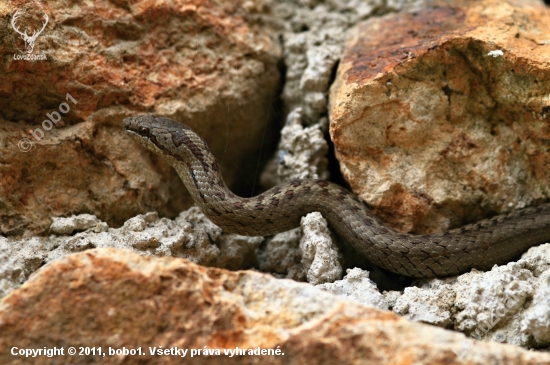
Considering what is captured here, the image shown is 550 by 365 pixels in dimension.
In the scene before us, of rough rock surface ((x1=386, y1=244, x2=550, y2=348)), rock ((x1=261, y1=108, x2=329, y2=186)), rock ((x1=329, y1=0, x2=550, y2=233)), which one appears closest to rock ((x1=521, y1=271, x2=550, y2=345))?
rough rock surface ((x1=386, y1=244, x2=550, y2=348))

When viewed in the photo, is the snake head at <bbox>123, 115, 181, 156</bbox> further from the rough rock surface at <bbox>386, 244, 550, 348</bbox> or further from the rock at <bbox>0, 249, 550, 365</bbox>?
the rough rock surface at <bbox>386, 244, 550, 348</bbox>

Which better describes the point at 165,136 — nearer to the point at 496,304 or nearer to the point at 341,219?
the point at 341,219

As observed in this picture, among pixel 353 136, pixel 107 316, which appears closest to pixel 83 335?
pixel 107 316

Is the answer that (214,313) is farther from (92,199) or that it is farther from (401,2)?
(401,2)

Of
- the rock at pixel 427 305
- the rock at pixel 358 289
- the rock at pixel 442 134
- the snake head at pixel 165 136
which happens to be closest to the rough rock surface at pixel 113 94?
the snake head at pixel 165 136

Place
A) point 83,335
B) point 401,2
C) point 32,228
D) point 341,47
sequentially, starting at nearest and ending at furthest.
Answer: point 83,335
point 32,228
point 341,47
point 401,2

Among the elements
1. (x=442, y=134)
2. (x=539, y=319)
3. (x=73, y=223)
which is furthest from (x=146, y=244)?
(x=539, y=319)

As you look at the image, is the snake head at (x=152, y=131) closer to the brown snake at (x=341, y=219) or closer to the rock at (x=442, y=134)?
the brown snake at (x=341, y=219)
